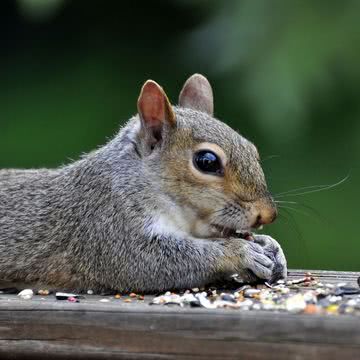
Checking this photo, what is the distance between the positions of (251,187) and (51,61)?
249 cm

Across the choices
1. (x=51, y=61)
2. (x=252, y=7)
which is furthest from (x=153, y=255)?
(x=51, y=61)

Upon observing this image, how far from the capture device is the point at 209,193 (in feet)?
9.65

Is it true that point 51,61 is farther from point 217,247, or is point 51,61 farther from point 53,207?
point 217,247

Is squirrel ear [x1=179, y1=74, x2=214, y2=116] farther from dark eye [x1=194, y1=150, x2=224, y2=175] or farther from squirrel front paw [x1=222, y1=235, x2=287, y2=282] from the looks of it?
squirrel front paw [x1=222, y1=235, x2=287, y2=282]

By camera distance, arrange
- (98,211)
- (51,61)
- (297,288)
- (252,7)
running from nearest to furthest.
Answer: (297,288) → (98,211) → (252,7) → (51,61)

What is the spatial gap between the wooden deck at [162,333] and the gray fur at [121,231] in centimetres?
36

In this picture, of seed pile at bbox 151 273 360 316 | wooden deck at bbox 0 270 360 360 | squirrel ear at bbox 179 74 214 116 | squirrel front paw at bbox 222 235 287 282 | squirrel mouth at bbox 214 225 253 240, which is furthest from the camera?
squirrel ear at bbox 179 74 214 116

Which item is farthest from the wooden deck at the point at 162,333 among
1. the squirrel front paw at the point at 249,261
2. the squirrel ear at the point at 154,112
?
the squirrel ear at the point at 154,112

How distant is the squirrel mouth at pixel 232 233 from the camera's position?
3.02 m

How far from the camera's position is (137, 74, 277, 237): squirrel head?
2939 mm

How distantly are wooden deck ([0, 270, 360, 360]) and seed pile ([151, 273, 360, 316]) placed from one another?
0.28ft

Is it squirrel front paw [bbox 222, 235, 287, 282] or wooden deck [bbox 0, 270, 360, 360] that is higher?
squirrel front paw [bbox 222, 235, 287, 282]

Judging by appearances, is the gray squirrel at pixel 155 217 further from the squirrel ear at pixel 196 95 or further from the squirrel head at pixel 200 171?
the squirrel ear at pixel 196 95

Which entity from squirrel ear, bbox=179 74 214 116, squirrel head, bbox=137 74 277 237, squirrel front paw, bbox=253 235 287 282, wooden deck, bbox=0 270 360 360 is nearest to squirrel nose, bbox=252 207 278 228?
squirrel head, bbox=137 74 277 237
